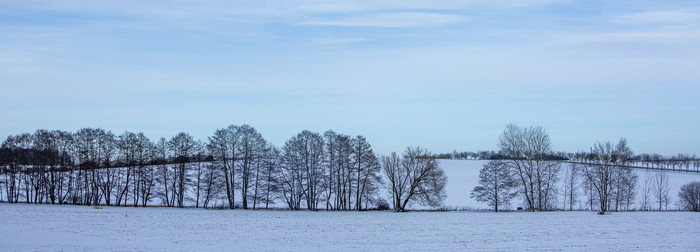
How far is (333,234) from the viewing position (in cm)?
3812

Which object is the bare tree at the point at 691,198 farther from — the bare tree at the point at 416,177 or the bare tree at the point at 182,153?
the bare tree at the point at 182,153

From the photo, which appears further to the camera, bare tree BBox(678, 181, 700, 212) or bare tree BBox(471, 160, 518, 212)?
bare tree BBox(678, 181, 700, 212)

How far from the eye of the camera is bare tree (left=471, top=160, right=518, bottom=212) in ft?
234

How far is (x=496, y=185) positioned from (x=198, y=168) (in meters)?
40.6

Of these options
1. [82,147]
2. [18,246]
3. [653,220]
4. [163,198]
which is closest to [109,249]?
[18,246]

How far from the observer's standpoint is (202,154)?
76250 mm

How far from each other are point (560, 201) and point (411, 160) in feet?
124

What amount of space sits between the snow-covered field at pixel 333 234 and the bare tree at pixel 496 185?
2139 cm

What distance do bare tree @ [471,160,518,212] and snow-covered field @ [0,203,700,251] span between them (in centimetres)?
2139

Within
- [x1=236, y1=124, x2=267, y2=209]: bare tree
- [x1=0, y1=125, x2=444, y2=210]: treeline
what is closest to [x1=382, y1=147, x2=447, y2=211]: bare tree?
[x1=0, y1=125, x2=444, y2=210]: treeline

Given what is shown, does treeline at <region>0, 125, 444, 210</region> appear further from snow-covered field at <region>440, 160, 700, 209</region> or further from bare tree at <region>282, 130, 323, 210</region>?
snow-covered field at <region>440, 160, 700, 209</region>

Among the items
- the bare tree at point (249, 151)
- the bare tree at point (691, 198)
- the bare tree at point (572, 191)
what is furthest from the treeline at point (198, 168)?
the bare tree at point (691, 198)

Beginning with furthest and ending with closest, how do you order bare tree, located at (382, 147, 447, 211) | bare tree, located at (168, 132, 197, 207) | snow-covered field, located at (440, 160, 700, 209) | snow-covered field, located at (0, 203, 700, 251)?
snow-covered field, located at (440, 160, 700, 209)
bare tree, located at (168, 132, 197, 207)
bare tree, located at (382, 147, 447, 211)
snow-covered field, located at (0, 203, 700, 251)

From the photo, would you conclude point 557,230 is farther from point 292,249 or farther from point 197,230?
point 197,230
